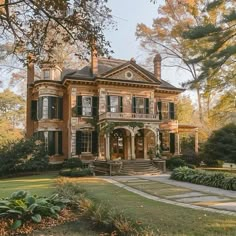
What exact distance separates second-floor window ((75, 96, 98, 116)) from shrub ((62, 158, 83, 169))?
408cm

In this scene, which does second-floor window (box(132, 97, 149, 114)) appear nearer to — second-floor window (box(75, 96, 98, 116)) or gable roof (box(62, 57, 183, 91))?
gable roof (box(62, 57, 183, 91))

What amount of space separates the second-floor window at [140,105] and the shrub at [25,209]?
66.2ft

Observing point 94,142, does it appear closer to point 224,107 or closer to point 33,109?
point 33,109

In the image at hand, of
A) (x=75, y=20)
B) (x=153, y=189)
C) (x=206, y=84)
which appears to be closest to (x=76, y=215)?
(x=75, y=20)

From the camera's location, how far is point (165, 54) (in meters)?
37.8

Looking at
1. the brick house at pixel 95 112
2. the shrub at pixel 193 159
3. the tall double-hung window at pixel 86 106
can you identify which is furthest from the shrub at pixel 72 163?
the shrub at pixel 193 159

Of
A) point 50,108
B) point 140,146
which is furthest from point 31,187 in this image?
point 140,146

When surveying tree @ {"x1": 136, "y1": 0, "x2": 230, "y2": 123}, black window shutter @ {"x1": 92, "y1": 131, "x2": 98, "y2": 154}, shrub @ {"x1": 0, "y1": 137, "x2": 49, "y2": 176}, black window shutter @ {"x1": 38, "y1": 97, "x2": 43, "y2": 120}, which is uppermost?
tree @ {"x1": 136, "y1": 0, "x2": 230, "y2": 123}

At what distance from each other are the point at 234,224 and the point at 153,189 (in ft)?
22.6

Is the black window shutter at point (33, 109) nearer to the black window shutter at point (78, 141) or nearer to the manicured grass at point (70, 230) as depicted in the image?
the black window shutter at point (78, 141)

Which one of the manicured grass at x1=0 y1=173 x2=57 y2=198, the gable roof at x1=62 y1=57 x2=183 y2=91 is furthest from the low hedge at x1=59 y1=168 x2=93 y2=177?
the gable roof at x1=62 y1=57 x2=183 y2=91

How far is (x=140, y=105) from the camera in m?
28.3

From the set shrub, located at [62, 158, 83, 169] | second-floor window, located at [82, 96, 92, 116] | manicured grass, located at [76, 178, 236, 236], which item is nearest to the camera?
manicured grass, located at [76, 178, 236, 236]

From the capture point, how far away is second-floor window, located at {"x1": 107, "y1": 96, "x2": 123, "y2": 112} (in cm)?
2683
